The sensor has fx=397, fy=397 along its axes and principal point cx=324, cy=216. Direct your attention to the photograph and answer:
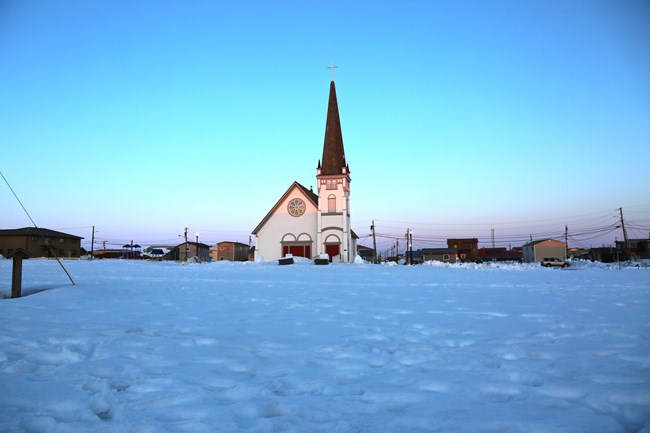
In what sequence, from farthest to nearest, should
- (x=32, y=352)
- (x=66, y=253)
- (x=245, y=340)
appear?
1. (x=66, y=253)
2. (x=245, y=340)
3. (x=32, y=352)

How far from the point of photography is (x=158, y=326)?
5359mm

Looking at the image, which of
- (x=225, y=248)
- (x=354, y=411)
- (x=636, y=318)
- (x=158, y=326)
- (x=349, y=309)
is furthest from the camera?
(x=225, y=248)

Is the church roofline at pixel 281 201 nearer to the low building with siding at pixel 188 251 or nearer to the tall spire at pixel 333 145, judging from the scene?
the tall spire at pixel 333 145

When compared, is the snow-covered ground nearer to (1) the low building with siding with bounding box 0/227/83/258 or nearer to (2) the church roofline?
(2) the church roofline

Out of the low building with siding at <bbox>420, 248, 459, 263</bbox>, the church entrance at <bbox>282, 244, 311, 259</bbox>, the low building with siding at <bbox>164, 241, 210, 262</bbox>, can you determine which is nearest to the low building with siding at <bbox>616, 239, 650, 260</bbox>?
the low building with siding at <bbox>420, 248, 459, 263</bbox>

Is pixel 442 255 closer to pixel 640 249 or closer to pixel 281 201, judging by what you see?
pixel 640 249

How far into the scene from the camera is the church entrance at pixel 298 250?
40625mm

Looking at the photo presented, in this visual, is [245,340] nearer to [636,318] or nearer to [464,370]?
[464,370]

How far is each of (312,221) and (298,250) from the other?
10.8 feet

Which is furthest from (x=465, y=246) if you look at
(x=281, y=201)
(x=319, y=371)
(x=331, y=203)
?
(x=319, y=371)

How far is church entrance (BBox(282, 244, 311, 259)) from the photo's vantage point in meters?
40.6

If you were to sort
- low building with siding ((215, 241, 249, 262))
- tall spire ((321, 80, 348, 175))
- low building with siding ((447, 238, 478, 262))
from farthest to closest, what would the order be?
low building with siding ((447, 238, 478, 262))
low building with siding ((215, 241, 249, 262))
tall spire ((321, 80, 348, 175))

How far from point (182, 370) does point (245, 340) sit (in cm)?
120

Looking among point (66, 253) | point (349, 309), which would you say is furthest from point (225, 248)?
point (349, 309)
